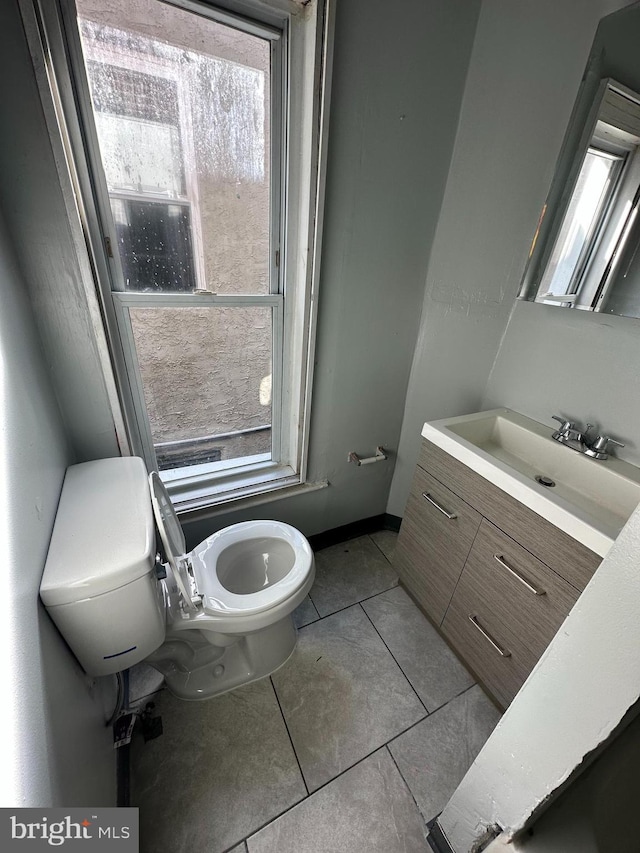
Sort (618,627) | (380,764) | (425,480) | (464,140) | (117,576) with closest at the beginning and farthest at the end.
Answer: (618,627)
(117,576)
(380,764)
(464,140)
(425,480)

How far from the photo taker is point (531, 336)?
1.30 metres

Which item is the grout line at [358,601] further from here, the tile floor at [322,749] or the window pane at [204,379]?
the window pane at [204,379]

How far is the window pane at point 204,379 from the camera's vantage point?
120 centimetres

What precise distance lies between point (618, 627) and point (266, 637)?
1.11 meters

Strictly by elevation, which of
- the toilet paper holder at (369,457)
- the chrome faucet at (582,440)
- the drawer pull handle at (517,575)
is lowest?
the toilet paper holder at (369,457)

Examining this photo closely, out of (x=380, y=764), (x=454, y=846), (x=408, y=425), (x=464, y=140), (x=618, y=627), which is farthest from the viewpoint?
(x=408, y=425)

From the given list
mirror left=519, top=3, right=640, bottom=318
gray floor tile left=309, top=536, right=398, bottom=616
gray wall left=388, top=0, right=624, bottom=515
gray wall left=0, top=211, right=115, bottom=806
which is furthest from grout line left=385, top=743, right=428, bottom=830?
mirror left=519, top=3, right=640, bottom=318

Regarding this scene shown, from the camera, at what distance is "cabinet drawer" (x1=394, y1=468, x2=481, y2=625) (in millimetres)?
1214

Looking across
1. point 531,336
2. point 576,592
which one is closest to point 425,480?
point 576,592

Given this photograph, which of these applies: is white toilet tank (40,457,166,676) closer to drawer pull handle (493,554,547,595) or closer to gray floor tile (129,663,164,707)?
gray floor tile (129,663,164,707)

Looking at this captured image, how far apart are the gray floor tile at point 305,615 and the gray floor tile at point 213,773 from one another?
279 mm

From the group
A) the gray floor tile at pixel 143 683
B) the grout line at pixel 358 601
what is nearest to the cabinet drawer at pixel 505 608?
the grout line at pixel 358 601

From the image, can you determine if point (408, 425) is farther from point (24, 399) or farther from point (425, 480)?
point (24, 399)

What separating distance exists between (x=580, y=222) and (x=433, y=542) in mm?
1224
